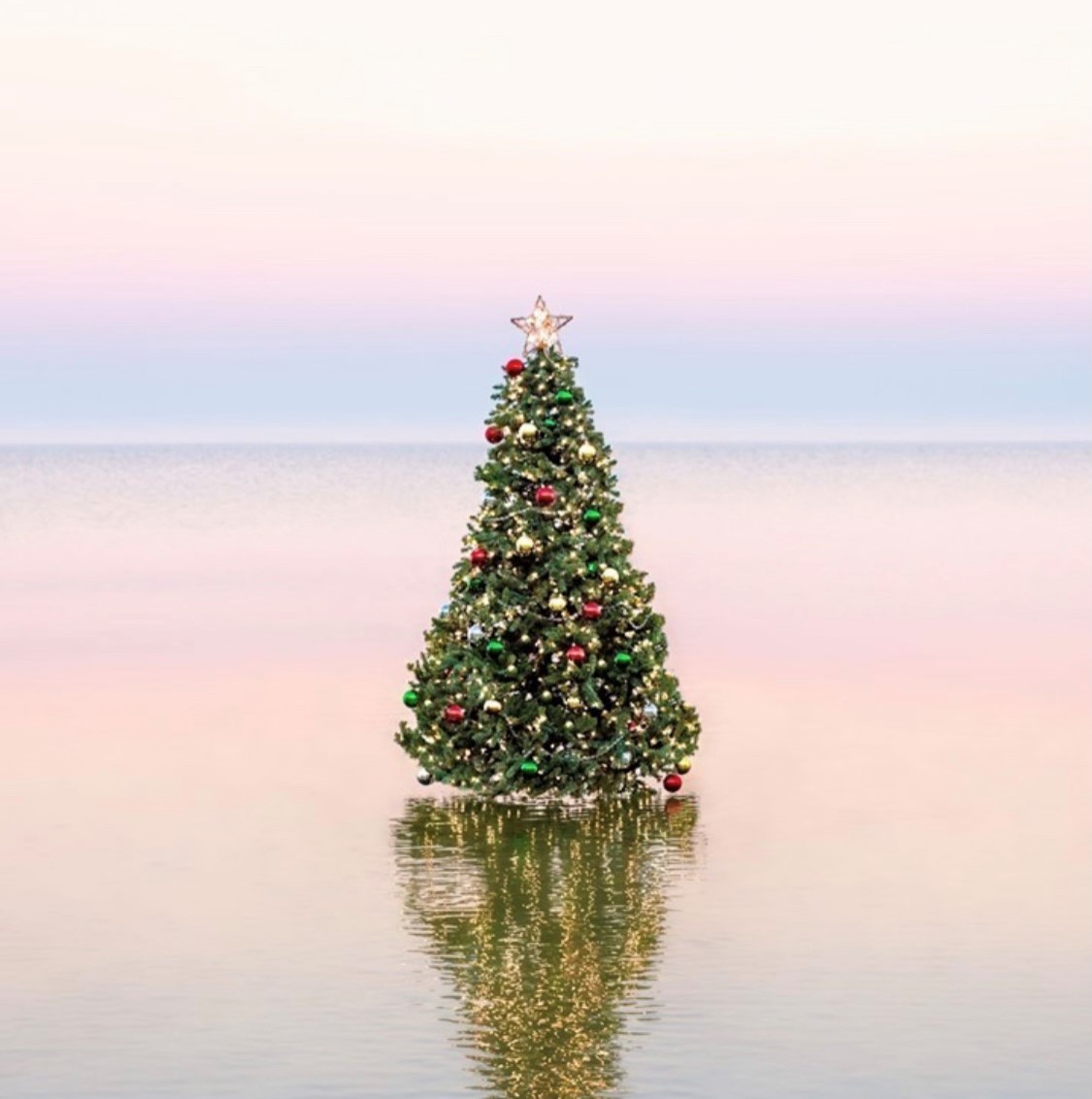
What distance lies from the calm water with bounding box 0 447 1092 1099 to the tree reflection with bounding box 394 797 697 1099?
0.04 meters

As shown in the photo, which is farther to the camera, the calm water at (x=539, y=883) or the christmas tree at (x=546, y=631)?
the christmas tree at (x=546, y=631)

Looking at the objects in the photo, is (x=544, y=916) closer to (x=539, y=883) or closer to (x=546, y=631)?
(x=539, y=883)

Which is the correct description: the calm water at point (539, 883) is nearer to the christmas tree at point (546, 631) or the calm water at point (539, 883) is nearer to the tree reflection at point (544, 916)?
the tree reflection at point (544, 916)

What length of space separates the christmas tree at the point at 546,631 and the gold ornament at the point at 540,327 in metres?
0.01

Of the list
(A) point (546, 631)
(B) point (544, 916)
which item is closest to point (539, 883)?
(B) point (544, 916)

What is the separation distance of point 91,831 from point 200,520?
2720 inches

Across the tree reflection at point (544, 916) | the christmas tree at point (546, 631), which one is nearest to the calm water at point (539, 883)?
the tree reflection at point (544, 916)

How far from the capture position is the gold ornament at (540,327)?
26016 mm

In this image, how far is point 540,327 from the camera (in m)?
26.0

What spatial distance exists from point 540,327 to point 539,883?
5502 millimetres

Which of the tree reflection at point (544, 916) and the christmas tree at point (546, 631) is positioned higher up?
the christmas tree at point (546, 631)

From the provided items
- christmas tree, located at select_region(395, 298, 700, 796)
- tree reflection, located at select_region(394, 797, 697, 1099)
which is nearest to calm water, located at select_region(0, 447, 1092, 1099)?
tree reflection, located at select_region(394, 797, 697, 1099)

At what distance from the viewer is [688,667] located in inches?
1528

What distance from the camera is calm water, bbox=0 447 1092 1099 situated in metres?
17.9
